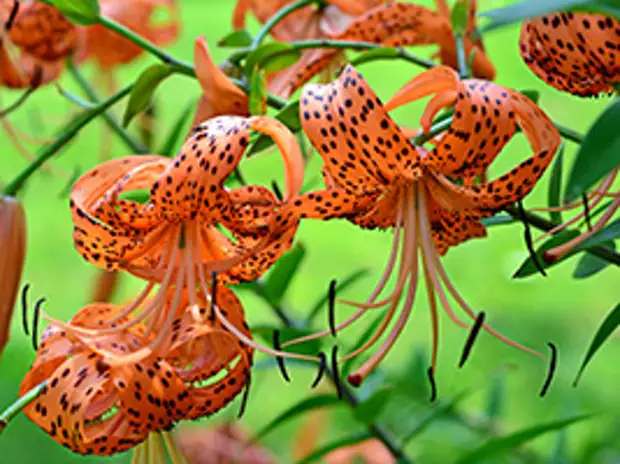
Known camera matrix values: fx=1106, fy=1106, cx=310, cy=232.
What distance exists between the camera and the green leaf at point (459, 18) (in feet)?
3.45

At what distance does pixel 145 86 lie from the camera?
0.96 m

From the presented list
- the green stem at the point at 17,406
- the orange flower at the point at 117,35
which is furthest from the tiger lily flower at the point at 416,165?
the orange flower at the point at 117,35

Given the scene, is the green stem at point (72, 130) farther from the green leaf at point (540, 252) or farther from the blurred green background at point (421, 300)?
the blurred green background at point (421, 300)

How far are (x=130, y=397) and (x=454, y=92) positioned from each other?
0.36m

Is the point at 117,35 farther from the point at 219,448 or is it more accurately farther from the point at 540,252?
the point at 540,252

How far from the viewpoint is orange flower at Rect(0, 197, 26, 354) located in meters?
1.07

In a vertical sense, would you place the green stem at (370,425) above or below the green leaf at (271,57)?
below

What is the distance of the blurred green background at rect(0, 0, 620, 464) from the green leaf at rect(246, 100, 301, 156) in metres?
1.04

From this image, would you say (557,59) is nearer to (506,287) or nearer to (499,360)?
(499,360)

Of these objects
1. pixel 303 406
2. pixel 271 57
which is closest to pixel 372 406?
pixel 303 406

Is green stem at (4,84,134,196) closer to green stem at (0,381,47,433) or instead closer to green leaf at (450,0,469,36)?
green stem at (0,381,47,433)

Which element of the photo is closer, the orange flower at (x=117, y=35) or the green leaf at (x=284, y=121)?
the green leaf at (x=284, y=121)

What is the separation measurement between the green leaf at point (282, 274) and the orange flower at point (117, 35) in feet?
1.83

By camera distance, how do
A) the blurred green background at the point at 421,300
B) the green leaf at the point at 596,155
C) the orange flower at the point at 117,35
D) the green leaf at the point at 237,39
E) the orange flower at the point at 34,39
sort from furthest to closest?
the blurred green background at the point at 421,300 → the orange flower at the point at 117,35 → the orange flower at the point at 34,39 → the green leaf at the point at 237,39 → the green leaf at the point at 596,155
